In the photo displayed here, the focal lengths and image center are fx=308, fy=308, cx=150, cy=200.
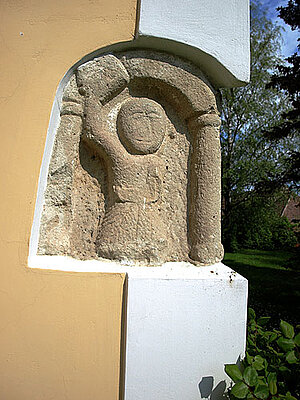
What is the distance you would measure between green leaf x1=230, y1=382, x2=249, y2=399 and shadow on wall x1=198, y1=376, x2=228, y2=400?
0.24 m

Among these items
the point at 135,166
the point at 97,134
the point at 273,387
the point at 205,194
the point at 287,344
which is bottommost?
the point at 273,387

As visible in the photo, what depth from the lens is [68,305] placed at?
1418 millimetres

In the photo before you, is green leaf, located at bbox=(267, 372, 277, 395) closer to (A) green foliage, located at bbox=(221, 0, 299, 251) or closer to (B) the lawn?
(B) the lawn

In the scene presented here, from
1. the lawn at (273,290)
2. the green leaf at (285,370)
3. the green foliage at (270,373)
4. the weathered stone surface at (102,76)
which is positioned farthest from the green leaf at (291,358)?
the lawn at (273,290)

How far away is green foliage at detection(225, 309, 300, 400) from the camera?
50.2 inches

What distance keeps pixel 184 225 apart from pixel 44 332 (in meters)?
0.89

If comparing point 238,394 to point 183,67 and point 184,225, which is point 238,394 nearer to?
point 184,225

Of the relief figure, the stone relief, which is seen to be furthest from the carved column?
the relief figure

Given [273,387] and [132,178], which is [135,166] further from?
[273,387]

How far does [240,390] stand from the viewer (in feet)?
4.16

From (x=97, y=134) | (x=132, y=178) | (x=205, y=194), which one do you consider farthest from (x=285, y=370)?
(x=97, y=134)

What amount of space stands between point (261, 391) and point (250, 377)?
0.06m

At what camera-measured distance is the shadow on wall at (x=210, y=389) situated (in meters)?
1.48

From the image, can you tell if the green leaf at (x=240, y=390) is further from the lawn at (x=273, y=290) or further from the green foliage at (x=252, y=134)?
the green foliage at (x=252, y=134)
